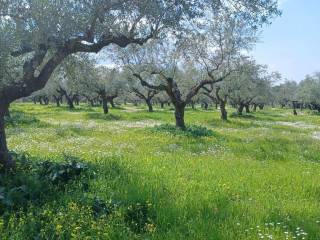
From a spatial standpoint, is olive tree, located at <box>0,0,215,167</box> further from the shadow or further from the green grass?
the shadow

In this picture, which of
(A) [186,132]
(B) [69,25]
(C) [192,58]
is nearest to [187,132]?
(A) [186,132]

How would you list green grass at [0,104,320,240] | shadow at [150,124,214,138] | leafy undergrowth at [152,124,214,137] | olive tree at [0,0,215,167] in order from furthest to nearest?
leafy undergrowth at [152,124,214,137] < shadow at [150,124,214,138] < olive tree at [0,0,215,167] < green grass at [0,104,320,240]

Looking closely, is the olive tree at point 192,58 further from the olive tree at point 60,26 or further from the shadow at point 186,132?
the olive tree at point 60,26

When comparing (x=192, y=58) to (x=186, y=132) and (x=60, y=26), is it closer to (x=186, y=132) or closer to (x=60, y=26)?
(x=186, y=132)

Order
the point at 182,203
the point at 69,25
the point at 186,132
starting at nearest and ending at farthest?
the point at 182,203
the point at 69,25
the point at 186,132

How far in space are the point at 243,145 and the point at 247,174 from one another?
1003 cm

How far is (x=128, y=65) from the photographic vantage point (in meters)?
36.7

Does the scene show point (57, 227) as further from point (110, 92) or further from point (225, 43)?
point (110, 92)

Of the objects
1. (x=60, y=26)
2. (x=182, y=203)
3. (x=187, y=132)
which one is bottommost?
(x=182, y=203)

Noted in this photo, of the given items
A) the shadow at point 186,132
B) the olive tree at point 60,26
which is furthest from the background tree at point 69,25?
the shadow at point 186,132

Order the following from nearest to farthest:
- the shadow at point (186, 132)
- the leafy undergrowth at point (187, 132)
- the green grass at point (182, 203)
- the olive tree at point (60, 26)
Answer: the green grass at point (182, 203)
the olive tree at point (60, 26)
the shadow at point (186, 132)
the leafy undergrowth at point (187, 132)

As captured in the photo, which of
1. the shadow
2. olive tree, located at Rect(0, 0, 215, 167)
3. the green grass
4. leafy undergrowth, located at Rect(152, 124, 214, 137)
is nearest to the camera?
the green grass

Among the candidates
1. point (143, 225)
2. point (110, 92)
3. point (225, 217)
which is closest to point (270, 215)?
point (225, 217)

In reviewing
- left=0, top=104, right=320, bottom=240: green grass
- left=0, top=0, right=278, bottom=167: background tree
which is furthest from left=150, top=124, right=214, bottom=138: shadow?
left=0, top=0, right=278, bottom=167: background tree
